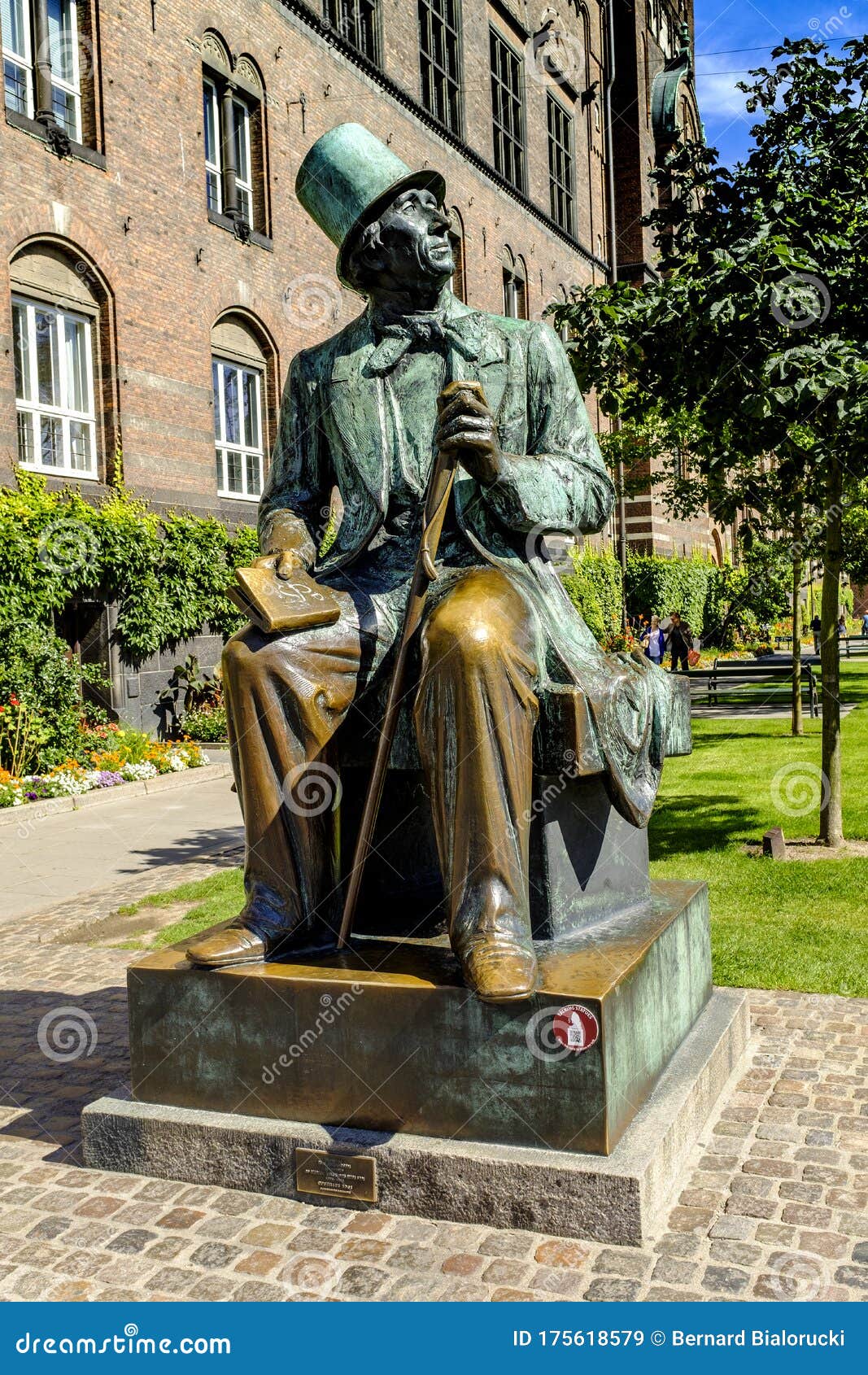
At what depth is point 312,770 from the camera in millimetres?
3635

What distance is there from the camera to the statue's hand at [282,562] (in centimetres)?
377

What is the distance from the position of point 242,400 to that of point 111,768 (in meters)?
7.47

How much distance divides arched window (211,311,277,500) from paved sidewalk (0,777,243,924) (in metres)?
6.84

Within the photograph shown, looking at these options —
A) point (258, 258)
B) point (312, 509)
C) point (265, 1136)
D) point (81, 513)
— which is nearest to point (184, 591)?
point (81, 513)

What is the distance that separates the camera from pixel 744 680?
2658 cm

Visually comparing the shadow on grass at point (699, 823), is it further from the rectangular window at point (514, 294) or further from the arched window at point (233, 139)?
the rectangular window at point (514, 294)

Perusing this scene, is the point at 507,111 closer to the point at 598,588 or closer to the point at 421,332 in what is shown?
the point at 598,588

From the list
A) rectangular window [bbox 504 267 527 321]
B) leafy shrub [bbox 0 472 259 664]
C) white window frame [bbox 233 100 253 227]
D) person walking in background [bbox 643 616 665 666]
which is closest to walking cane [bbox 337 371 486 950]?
leafy shrub [bbox 0 472 259 664]

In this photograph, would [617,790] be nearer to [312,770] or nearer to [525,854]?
[525,854]

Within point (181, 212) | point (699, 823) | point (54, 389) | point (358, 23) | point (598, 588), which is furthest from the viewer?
point (598, 588)

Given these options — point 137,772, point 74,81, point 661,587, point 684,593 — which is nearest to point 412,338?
point 137,772

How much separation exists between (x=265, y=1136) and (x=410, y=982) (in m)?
0.62

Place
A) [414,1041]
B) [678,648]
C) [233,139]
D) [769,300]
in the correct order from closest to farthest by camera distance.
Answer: [414,1041]
[769,300]
[233,139]
[678,648]

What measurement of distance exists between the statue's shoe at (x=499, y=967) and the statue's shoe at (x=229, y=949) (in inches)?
26.8
